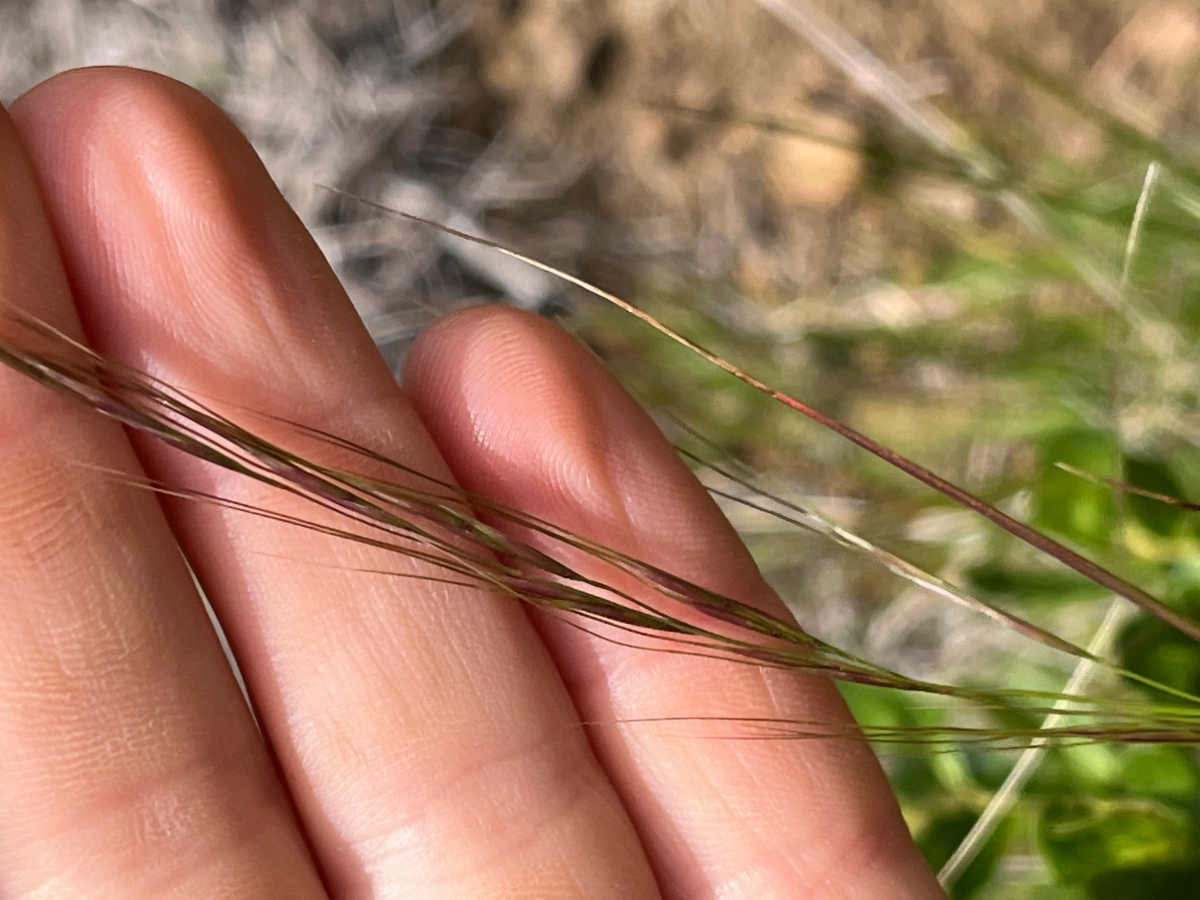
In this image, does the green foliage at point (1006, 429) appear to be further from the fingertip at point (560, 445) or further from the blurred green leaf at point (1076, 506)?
the fingertip at point (560, 445)

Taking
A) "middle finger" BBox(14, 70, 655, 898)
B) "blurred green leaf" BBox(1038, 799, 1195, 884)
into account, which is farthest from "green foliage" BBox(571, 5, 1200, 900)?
"middle finger" BBox(14, 70, 655, 898)

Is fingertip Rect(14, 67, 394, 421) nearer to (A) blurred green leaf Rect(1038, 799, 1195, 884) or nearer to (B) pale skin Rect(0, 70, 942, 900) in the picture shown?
(B) pale skin Rect(0, 70, 942, 900)

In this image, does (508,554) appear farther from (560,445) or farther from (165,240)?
(165,240)

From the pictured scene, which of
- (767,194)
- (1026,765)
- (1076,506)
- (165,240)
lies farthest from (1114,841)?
(767,194)

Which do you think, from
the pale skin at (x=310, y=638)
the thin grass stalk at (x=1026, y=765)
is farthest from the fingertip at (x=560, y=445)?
the thin grass stalk at (x=1026, y=765)

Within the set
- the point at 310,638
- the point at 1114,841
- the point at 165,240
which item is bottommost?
the point at 1114,841

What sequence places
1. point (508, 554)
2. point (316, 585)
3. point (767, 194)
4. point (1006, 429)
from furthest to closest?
point (767, 194) < point (1006, 429) < point (316, 585) < point (508, 554)

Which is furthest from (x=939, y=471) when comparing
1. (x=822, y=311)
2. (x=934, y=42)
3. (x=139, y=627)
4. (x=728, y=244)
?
(x=139, y=627)
